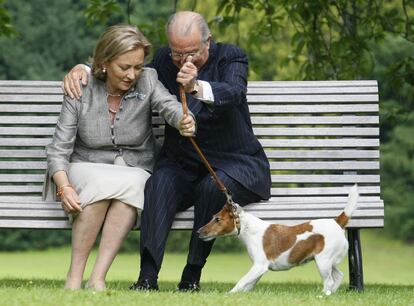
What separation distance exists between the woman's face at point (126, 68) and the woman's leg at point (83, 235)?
577mm

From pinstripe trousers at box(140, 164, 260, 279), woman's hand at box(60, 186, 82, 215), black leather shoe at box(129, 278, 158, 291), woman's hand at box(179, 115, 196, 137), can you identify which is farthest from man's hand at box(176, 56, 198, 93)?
black leather shoe at box(129, 278, 158, 291)

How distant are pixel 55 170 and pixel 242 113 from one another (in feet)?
3.24

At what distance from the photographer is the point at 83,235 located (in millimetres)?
5594

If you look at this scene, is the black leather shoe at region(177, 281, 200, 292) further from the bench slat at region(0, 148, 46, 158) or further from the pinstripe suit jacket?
the bench slat at region(0, 148, 46, 158)

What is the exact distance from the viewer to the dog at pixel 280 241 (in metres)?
5.54

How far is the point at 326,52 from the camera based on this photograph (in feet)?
30.9

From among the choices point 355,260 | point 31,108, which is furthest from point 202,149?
point 31,108

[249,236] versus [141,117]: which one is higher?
[141,117]

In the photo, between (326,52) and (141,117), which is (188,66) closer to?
(141,117)

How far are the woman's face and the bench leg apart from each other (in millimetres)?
1401

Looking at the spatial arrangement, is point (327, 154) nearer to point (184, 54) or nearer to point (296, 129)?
point (296, 129)

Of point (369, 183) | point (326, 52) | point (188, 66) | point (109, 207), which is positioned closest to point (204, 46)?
point (188, 66)

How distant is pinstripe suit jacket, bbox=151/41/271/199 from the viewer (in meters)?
5.84

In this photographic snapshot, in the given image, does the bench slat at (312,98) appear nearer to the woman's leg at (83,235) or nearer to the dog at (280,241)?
the dog at (280,241)
